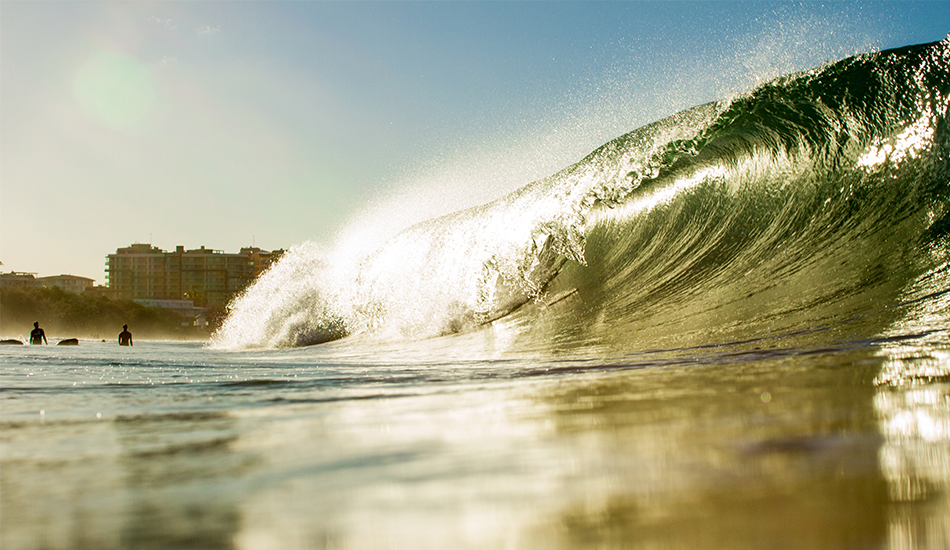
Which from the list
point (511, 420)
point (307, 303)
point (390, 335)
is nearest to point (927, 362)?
point (511, 420)

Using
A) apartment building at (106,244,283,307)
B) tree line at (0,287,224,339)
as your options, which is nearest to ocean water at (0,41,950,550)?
tree line at (0,287,224,339)

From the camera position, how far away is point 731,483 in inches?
43.6

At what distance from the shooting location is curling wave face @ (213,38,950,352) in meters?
4.88

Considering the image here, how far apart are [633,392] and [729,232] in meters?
4.66

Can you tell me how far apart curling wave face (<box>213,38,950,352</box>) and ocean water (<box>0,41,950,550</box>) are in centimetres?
3

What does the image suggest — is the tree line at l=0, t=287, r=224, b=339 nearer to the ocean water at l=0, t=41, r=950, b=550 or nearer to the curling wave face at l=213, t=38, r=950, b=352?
the curling wave face at l=213, t=38, r=950, b=352

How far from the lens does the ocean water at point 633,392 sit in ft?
3.29

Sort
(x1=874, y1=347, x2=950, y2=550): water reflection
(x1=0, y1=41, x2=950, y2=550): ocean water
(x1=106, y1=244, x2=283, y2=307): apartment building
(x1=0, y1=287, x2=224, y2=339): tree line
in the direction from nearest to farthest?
(x1=874, y1=347, x2=950, y2=550): water reflection, (x1=0, y1=41, x2=950, y2=550): ocean water, (x1=0, y1=287, x2=224, y2=339): tree line, (x1=106, y1=244, x2=283, y2=307): apartment building

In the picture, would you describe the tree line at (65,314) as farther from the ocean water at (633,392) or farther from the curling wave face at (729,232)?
the ocean water at (633,392)

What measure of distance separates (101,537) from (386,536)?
464 millimetres

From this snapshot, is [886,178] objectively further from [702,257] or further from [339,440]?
[339,440]

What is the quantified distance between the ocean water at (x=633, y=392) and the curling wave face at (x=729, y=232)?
32mm

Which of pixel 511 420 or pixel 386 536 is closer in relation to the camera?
pixel 386 536

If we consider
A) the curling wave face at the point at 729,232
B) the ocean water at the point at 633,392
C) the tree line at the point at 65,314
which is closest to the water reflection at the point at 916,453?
the ocean water at the point at 633,392
